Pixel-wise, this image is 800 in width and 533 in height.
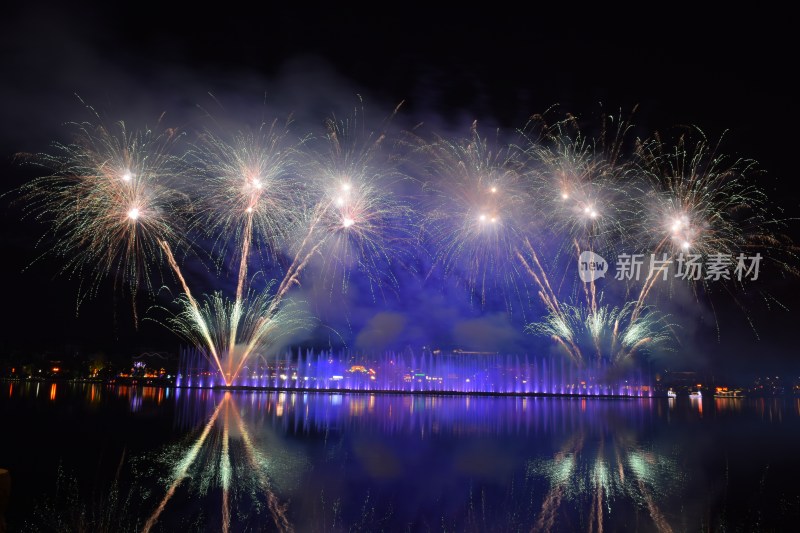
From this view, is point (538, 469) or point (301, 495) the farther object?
point (538, 469)

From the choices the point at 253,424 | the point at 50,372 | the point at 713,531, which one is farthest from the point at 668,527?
the point at 50,372

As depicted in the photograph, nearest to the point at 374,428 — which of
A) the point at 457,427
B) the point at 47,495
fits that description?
the point at 457,427

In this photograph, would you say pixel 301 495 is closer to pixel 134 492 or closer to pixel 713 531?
→ pixel 134 492

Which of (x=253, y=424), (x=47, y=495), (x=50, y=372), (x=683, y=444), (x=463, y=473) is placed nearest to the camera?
(x=47, y=495)

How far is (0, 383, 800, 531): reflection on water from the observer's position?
829cm

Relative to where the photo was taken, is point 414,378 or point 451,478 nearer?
point 451,478

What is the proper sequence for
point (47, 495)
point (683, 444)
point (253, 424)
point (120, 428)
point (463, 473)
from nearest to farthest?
point (47, 495) < point (463, 473) < point (683, 444) < point (120, 428) < point (253, 424)

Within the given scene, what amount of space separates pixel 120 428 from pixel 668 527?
17.4 meters

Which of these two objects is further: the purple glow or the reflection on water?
the purple glow

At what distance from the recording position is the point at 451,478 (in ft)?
36.4

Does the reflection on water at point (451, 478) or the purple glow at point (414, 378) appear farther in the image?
the purple glow at point (414, 378)

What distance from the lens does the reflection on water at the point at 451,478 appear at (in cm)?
829

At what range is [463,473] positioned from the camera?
457 inches

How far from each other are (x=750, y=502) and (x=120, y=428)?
18437mm
